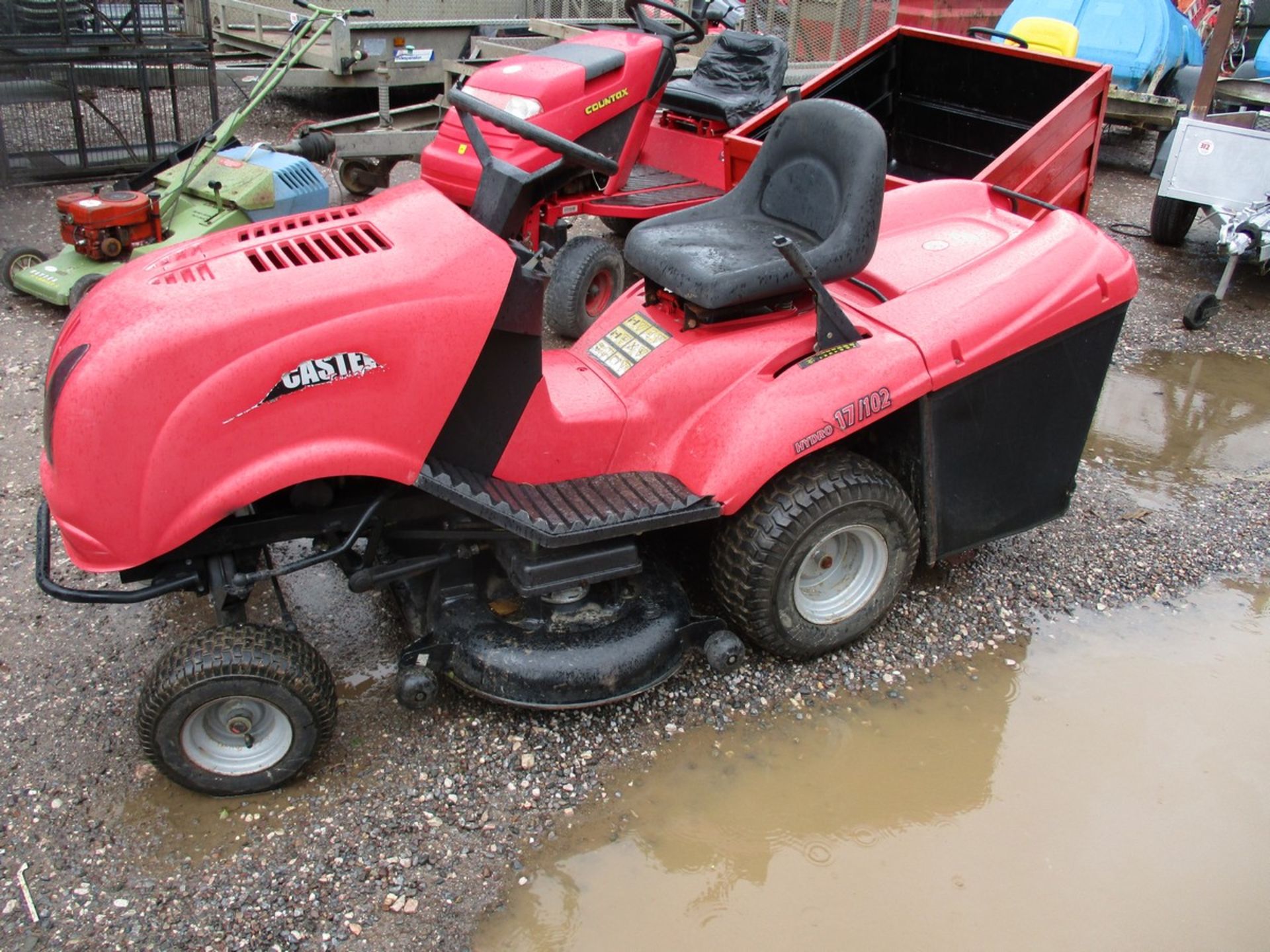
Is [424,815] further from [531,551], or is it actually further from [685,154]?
[685,154]

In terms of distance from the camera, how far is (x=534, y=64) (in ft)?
15.6

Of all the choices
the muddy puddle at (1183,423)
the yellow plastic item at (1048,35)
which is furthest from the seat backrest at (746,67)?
the muddy puddle at (1183,423)

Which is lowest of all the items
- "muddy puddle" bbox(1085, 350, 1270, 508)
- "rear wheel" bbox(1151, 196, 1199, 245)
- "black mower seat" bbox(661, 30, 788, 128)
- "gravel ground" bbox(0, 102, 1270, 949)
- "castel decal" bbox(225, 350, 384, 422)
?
"gravel ground" bbox(0, 102, 1270, 949)

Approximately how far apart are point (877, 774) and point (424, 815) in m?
1.16

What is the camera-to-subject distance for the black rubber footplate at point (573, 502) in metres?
2.48

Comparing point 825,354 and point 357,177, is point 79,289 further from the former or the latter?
point 825,354

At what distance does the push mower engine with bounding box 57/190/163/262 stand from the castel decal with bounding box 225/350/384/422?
3.32 m

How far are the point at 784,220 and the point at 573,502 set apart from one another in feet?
3.81

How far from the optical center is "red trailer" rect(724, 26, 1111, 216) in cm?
426

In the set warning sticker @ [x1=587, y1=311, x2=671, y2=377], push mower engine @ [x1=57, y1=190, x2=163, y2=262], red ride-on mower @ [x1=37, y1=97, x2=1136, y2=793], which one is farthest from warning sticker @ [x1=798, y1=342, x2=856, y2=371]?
push mower engine @ [x1=57, y1=190, x2=163, y2=262]

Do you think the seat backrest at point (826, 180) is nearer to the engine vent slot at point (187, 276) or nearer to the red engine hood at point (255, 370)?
the red engine hood at point (255, 370)

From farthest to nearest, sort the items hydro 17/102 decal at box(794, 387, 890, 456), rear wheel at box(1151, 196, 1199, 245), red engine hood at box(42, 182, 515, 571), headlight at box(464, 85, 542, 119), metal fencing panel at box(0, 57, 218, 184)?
rear wheel at box(1151, 196, 1199, 245)
metal fencing panel at box(0, 57, 218, 184)
headlight at box(464, 85, 542, 119)
hydro 17/102 decal at box(794, 387, 890, 456)
red engine hood at box(42, 182, 515, 571)

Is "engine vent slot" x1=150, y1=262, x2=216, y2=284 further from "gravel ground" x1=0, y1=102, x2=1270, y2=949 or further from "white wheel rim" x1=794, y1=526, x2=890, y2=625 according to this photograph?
"white wheel rim" x1=794, y1=526, x2=890, y2=625

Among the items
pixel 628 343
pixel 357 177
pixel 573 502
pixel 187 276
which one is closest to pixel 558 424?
pixel 573 502
